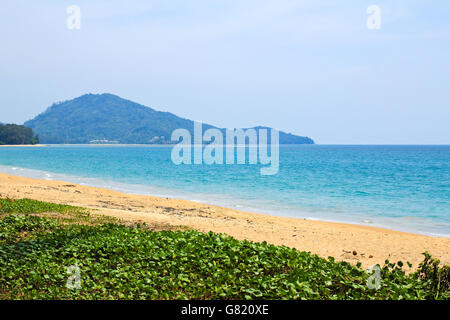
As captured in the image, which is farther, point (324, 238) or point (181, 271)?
point (324, 238)

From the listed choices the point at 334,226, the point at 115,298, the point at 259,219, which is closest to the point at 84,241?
the point at 115,298

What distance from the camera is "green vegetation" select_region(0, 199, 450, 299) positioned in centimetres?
773

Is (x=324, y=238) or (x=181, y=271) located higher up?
(x=181, y=271)

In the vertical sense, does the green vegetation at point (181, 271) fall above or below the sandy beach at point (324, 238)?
above

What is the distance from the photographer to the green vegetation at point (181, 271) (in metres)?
7.73

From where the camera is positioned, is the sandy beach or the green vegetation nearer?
the green vegetation

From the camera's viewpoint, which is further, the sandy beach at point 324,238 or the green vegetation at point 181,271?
the sandy beach at point 324,238

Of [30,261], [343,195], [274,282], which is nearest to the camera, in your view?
[274,282]

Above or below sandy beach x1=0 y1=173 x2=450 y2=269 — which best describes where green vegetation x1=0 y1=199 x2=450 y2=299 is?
above

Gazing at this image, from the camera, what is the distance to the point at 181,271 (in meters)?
8.91
